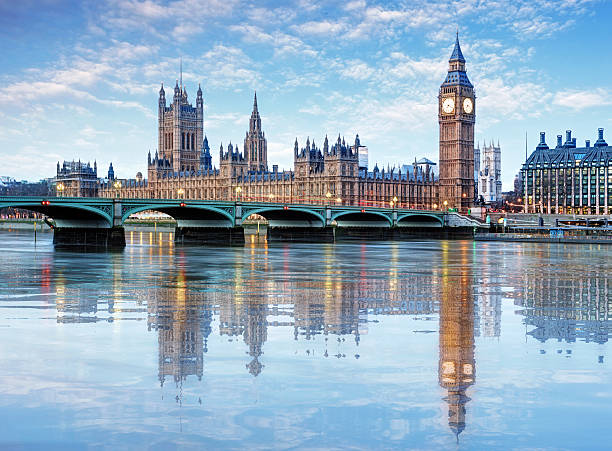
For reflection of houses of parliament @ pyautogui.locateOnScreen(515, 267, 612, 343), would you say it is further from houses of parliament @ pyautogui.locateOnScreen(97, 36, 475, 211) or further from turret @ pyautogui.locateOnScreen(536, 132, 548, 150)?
turret @ pyautogui.locateOnScreen(536, 132, 548, 150)

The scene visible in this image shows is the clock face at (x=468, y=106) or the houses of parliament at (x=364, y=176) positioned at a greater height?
the clock face at (x=468, y=106)

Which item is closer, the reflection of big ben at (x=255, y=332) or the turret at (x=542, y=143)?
the reflection of big ben at (x=255, y=332)

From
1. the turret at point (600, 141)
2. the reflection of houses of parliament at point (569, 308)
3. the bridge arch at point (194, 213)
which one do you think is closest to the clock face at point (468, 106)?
the turret at point (600, 141)

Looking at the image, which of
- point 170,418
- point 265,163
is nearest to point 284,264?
point 170,418

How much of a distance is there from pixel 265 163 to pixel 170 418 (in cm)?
17858

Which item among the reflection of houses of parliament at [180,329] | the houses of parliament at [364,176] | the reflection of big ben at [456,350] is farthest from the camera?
the houses of parliament at [364,176]

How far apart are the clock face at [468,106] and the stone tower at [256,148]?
169 feet

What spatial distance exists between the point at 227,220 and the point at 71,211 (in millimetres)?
18815

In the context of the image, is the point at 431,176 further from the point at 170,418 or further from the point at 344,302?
the point at 170,418

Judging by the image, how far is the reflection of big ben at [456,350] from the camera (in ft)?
33.8

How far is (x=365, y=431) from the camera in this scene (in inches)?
360

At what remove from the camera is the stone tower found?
185m

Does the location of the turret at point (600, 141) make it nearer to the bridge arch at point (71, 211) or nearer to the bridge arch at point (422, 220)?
the bridge arch at point (422, 220)

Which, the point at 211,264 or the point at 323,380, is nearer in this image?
the point at 323,380
